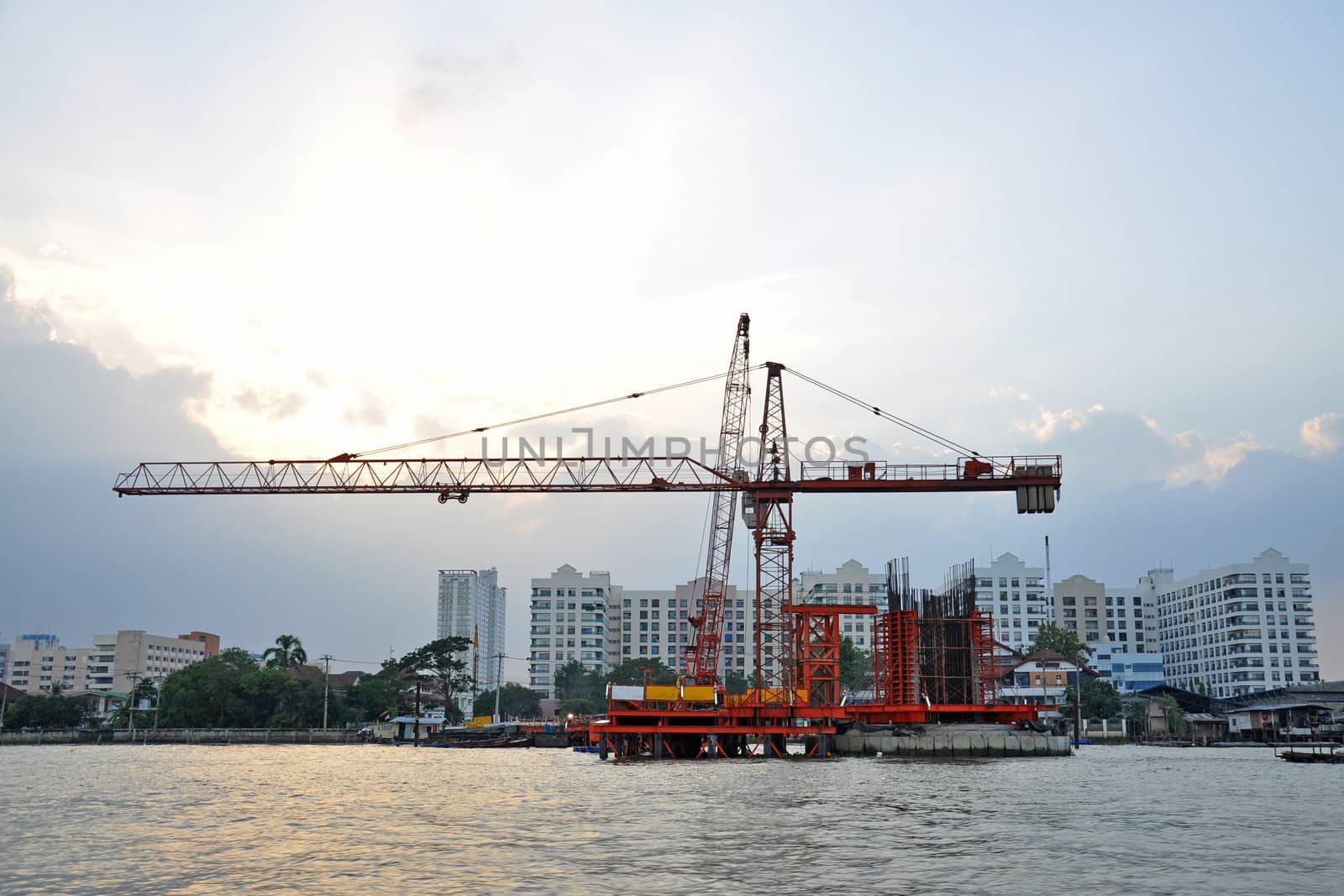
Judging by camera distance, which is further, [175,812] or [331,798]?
[331,798]

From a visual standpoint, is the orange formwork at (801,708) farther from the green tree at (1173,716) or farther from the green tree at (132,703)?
the green tree at (132,703)

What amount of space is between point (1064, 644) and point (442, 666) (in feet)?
328

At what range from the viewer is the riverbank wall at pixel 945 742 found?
3312 inches

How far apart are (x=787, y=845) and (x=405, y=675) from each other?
150720 millimetres

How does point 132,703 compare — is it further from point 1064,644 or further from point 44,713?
point 1064,644

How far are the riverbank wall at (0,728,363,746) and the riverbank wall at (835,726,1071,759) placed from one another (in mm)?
76505

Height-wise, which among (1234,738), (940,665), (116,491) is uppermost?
(116,491)

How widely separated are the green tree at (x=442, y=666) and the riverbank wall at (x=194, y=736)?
31474mm

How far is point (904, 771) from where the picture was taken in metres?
65.4

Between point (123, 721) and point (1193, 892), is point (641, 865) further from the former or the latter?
point (123, 721)

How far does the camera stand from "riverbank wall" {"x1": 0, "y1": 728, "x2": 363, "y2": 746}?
13925cm

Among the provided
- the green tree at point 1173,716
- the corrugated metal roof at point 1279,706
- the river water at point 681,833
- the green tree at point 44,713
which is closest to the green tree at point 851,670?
the green tree at point 1173,716

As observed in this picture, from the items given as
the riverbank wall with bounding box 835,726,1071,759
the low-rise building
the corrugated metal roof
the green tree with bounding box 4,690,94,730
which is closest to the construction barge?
the riverbank wall with bounding box 835,726,1071,759

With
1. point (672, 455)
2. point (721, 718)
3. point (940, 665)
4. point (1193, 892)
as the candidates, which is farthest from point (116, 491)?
point (1193, 892)
